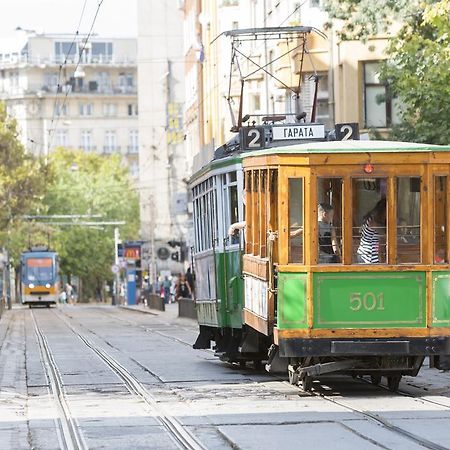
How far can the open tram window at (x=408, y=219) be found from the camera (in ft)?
55.6

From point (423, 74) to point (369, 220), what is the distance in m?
12.1

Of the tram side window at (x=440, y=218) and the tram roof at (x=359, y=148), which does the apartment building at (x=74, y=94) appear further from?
the tram side window at (x=440, y=218)

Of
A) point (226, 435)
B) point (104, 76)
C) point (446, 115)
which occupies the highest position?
point (104, 76)

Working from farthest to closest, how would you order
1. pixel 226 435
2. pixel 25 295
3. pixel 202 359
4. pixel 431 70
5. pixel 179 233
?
pixel 179 233
pixel 25 295
pixel 431 70
pixel 202 359
pixel 226 435

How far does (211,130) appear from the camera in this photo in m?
66.8

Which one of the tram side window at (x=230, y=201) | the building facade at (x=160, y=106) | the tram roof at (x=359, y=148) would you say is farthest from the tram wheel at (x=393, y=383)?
the building facade at (x=160, y=106)

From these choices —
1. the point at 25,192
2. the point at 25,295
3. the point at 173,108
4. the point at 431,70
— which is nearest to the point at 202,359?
the point at 431,70

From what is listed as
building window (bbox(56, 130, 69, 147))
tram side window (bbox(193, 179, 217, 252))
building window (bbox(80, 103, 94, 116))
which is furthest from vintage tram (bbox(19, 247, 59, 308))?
building window (bbox(80, 103, 94, 116))

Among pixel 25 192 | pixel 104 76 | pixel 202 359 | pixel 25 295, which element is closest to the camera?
pixel 202 359

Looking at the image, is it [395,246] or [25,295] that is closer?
[395,246]

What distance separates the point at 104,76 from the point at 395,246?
14724cm

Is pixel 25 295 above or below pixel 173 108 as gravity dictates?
below

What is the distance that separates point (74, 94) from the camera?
158 m

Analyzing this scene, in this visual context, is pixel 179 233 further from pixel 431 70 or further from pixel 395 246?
pixel 395 246
